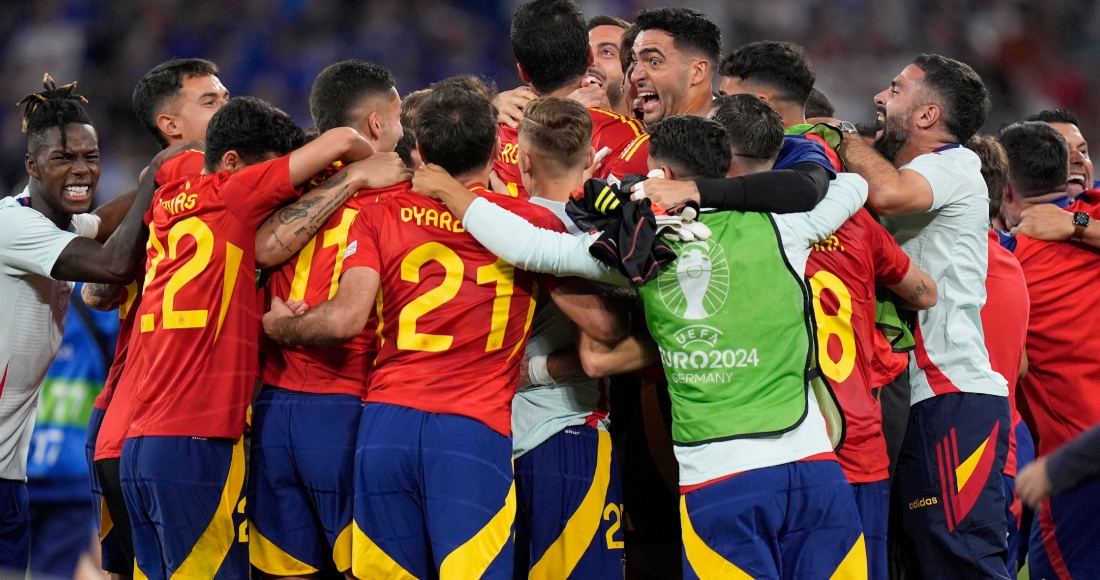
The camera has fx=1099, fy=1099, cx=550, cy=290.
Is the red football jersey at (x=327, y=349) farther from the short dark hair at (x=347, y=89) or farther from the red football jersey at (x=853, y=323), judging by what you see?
the red football jersey at (x=853, y=323)

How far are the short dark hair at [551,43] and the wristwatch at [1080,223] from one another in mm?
2788

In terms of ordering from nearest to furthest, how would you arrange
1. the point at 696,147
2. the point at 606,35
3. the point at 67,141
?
the point at 696,147, the point at 67,141, the point at 606,35

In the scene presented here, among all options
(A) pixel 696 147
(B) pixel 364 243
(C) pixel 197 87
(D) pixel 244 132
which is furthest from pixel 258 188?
(A) pixel 696 147

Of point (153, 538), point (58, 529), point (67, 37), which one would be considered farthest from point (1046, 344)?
point (67, 37)

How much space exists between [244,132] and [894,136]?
314cm

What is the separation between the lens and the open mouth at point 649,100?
19.9 feet

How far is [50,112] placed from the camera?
5.71 metres

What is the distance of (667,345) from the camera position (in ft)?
13.5

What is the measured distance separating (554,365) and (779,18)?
10192 millimetres

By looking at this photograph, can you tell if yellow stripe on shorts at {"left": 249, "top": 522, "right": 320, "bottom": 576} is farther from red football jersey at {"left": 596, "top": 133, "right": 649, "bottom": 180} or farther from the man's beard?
the man's beard

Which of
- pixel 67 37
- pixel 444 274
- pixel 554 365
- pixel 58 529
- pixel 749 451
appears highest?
pixel 67 37

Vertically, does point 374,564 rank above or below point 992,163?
below

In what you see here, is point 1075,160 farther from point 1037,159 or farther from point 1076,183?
point 1037,159

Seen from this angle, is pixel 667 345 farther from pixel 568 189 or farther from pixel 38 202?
pixel 38 202
